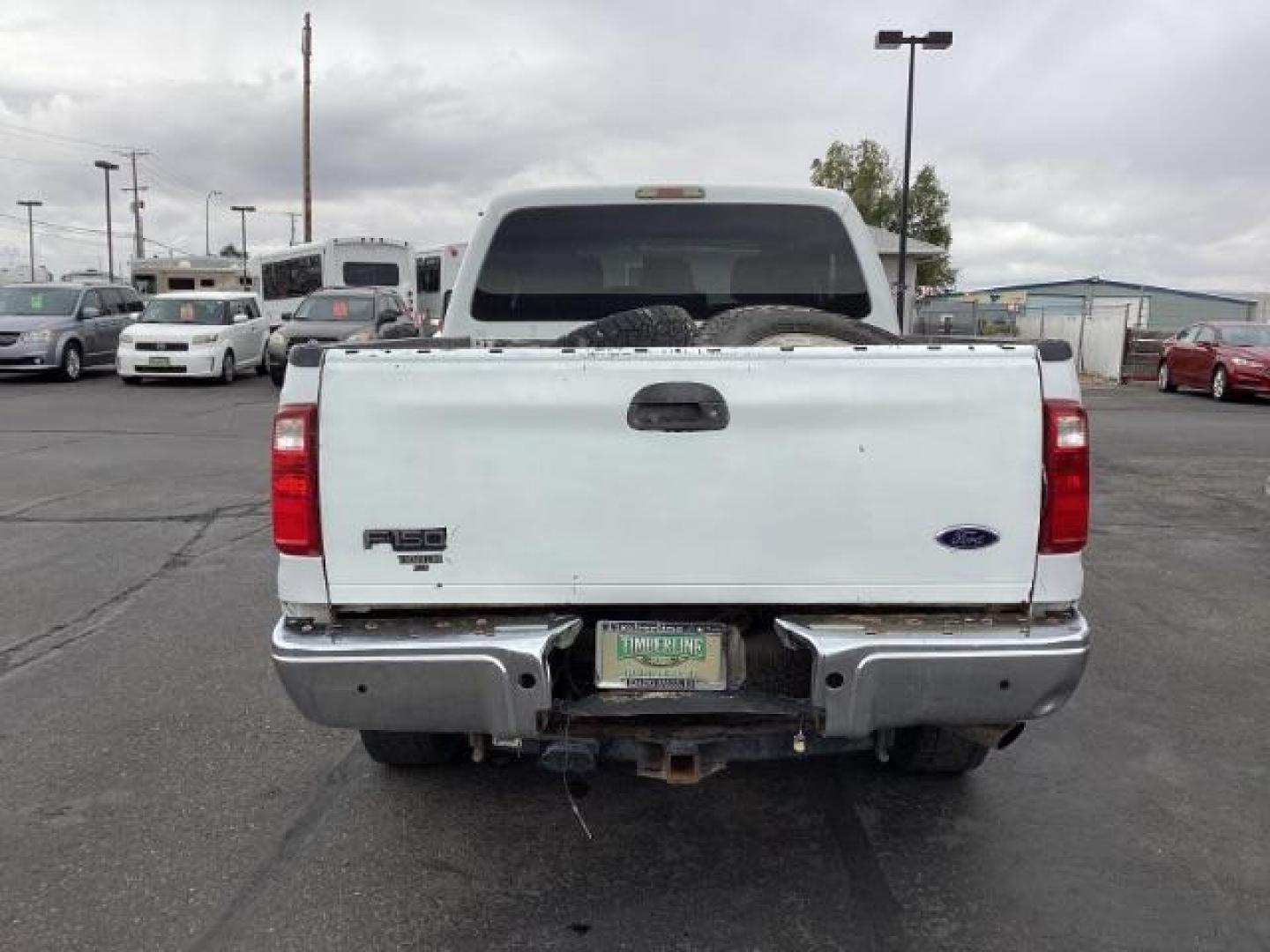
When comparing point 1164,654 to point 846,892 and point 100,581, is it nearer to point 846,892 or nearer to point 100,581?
point 846,892

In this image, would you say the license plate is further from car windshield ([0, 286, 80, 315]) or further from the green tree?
the green tree

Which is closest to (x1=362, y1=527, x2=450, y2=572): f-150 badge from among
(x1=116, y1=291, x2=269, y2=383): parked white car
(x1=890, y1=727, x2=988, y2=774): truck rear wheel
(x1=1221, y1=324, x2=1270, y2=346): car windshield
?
(x1=890, y1=727, x2=988, y2=774): truck rear wheel

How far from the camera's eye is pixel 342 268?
2806 cm

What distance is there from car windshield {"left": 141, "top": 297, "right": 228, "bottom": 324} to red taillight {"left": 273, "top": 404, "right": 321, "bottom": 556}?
67.2 ft

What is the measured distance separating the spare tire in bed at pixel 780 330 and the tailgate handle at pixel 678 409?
23.4 inches

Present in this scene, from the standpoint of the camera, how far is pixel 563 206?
498 cm

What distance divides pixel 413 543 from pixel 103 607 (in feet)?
13.5

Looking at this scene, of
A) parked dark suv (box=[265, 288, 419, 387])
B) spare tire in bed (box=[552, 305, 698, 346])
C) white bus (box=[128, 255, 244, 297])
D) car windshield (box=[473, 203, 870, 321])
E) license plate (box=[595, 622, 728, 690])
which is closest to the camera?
license plate (box=[595, 622, 728, 690])

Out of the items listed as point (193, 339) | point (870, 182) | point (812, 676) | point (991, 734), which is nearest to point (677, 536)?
point (812, 676)

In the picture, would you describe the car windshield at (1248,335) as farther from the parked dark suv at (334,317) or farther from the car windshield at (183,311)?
the car windshield at (183,311)

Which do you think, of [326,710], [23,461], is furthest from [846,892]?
[23,461]

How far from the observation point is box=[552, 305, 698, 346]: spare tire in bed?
3.69 meters

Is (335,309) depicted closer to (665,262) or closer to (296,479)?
(665,262)

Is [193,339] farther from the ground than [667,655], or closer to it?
farther from the ground
